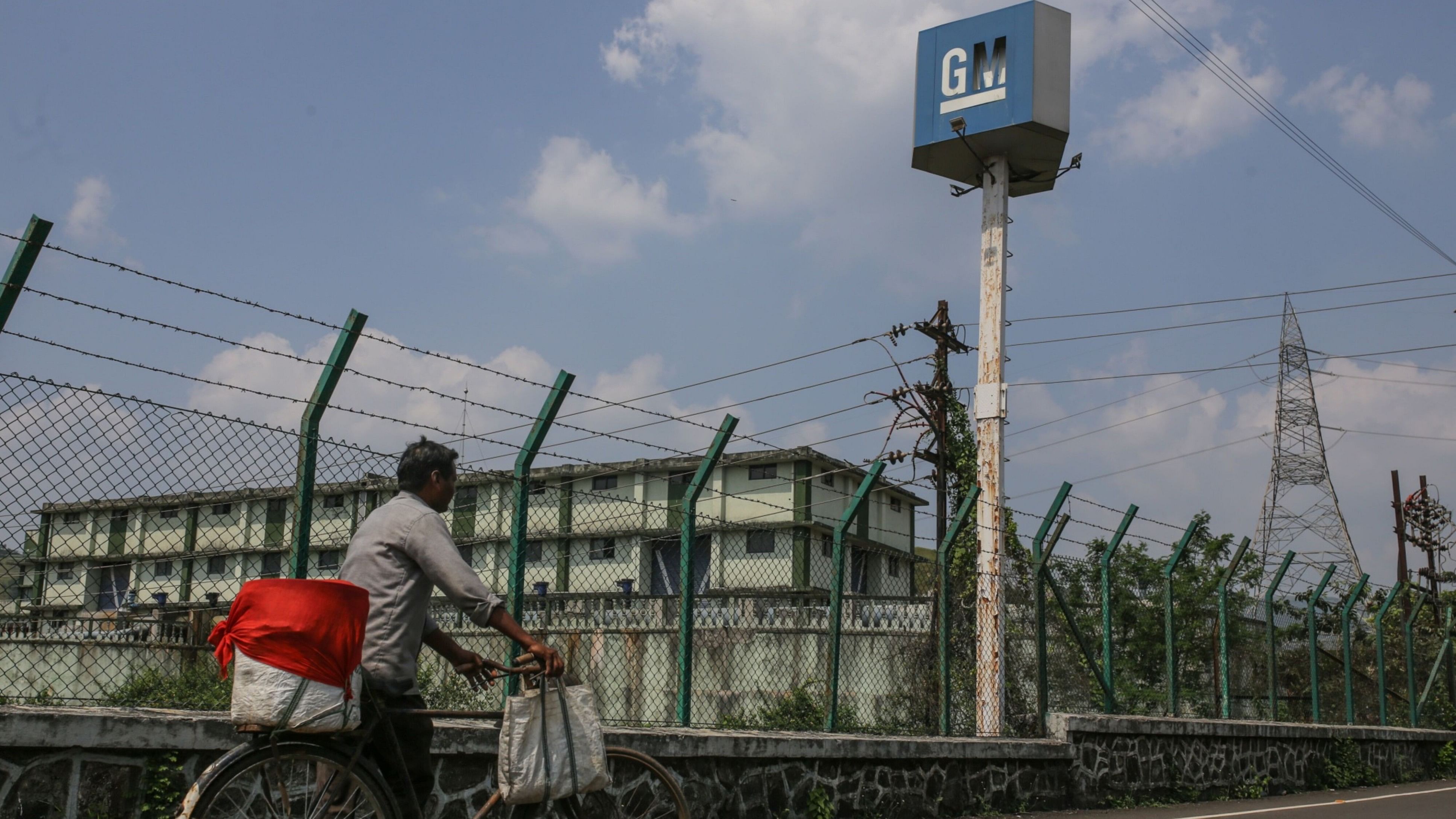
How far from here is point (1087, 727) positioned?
1053 centimetres

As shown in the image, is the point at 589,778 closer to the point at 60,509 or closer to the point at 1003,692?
the point at 60,509

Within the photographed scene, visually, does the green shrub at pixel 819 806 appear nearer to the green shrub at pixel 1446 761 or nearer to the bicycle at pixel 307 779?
the bicycle at pixel 307 779

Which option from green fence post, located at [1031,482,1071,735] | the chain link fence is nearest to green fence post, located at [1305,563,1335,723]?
the chain link fence

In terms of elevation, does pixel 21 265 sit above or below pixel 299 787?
above

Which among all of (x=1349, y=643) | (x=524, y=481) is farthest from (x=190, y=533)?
(x=1349, y=643)

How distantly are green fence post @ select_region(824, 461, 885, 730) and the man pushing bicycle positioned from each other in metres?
4.42

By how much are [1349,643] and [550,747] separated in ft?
48.6

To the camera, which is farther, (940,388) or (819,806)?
(940,388)

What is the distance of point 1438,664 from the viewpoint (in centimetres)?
1894

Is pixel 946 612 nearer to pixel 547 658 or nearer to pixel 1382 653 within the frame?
pixel 547 658

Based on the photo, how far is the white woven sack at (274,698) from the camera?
149 inches

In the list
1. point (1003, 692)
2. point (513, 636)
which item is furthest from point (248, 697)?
point (1003, 692)

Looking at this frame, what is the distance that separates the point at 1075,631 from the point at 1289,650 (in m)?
5.70

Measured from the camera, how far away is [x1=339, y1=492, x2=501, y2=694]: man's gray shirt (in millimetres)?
4191
